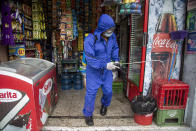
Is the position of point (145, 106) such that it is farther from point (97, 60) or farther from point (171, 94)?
point (97, 60)

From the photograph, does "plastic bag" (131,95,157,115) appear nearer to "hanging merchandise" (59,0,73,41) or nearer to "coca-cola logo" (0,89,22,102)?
"coca-cola logo" (0,89,22,102)

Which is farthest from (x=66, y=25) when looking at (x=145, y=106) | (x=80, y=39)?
(x=145, y=106)

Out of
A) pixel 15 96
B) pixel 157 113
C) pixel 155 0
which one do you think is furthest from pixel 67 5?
pixel 157 113

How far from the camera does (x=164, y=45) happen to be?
2506mm

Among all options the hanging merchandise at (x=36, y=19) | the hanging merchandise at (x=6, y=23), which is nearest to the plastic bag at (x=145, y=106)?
the hanging merchandise at (x=6, y=23)

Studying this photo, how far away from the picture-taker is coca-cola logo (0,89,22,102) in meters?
1.81

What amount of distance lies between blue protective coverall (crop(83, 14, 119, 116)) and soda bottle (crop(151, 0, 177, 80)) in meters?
0.86

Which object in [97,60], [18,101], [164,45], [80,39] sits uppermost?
[80,39]

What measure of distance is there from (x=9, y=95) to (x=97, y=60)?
1393mm

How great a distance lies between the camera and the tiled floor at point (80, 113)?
8.14 ft

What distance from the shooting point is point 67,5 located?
4480 millimetres

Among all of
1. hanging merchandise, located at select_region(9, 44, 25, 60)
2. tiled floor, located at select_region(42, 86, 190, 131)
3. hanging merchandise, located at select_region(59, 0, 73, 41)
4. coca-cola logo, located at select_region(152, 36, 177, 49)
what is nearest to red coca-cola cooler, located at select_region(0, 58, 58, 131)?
tiled floor, located at select_region(42, 86, 190, 131)

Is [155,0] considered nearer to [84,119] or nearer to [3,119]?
[84,119]

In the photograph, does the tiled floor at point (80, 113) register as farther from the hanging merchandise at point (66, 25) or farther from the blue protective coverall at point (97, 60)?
the hanging merchandise at point (66, 25)
